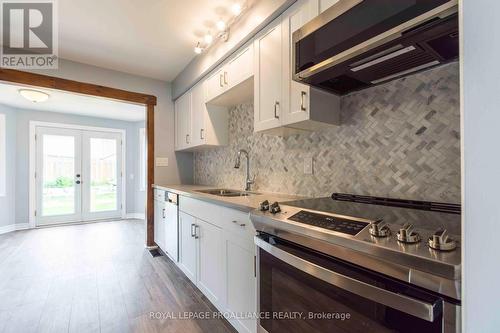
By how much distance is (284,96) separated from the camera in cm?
160

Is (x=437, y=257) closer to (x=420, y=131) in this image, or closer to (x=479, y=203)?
(x=479, y=203)

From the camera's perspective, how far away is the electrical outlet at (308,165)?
1.80m

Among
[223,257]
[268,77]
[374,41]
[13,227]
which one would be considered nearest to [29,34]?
[268,77]

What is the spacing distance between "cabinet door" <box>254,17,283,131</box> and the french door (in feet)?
16.5

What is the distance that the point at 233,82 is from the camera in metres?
2.18

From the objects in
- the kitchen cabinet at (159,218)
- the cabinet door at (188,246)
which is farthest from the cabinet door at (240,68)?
the kitchen cabinet at (159,218)

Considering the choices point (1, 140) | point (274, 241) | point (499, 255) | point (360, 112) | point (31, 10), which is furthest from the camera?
point (1, 140)

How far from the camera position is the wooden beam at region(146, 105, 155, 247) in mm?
3492

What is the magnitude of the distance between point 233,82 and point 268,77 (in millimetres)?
537

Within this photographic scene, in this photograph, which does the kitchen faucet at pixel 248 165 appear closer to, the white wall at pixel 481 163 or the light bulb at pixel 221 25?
the light bulb at pixel 221 25

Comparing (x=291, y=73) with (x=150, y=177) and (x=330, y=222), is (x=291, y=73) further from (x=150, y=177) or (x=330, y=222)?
(x=150, y=177)

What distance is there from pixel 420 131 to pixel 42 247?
188 inches

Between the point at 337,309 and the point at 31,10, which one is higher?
the point at 31,10

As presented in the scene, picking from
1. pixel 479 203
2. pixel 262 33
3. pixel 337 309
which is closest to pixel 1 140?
pixel 262 33
